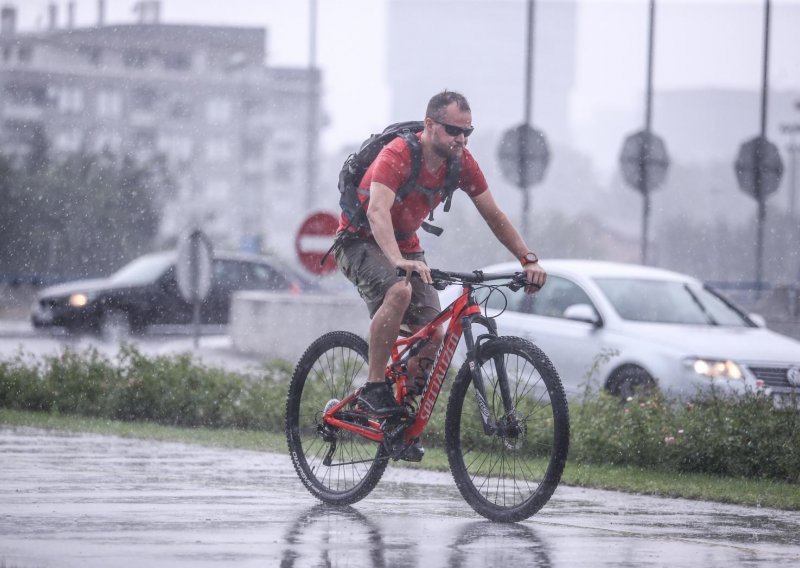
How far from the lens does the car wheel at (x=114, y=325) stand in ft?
83.7

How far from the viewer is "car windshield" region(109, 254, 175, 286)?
85.1ft

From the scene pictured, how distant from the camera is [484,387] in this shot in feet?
21.3

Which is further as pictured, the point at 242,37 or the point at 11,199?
the point at 242,37

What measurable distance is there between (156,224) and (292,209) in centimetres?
9309

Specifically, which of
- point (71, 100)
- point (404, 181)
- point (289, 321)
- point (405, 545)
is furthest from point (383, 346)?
Result: point (71, 100)

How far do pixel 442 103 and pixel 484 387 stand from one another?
121cm

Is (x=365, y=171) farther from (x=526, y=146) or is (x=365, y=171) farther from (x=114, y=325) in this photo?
(x=114, y=325)

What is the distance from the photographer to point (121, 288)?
1010 inches

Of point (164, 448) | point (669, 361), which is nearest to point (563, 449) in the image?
point (164, 448)

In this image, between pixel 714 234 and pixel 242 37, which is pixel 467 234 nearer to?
pixel 714 234

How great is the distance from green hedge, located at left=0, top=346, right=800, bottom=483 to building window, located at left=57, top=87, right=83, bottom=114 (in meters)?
92.0

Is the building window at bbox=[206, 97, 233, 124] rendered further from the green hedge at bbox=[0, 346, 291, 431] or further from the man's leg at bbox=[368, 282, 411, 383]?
the man's leg at bbox=[368, 282, 411, 383]

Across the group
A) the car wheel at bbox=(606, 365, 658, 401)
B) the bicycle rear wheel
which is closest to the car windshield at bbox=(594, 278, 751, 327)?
the car wheel at bbox=(606, 365, 658, 401)

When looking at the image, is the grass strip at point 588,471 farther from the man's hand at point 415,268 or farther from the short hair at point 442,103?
the short hair at point 442,103
